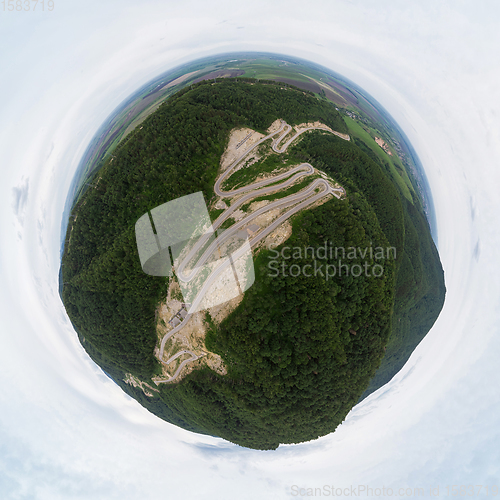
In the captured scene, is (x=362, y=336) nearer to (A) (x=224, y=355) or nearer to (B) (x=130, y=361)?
(A) (x=224, y=355)

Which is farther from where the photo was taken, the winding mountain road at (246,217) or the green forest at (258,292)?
the winding mountain road at (246,217)

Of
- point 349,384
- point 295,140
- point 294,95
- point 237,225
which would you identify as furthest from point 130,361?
point 294,95

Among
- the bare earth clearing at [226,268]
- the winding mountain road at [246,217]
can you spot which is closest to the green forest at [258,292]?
the bare earth clearing at [226,268]

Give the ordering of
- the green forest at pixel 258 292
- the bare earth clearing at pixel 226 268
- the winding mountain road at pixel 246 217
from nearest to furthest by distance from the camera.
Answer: the green forest at pixel 258 292, the bare earth clearing at pixel 226 268, the winding mountain road at pixel 246 217

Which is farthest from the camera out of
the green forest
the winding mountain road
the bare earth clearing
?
the winding mountain road

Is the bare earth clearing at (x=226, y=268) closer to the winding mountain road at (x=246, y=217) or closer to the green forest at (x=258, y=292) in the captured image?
the winding mountain road at (x=246, y=217)

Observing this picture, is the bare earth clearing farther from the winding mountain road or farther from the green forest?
the green forest

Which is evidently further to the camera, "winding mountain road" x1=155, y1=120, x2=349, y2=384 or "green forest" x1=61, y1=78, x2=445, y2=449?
"winding mountain road" x1=155, y1=120, x2=349, y2=384

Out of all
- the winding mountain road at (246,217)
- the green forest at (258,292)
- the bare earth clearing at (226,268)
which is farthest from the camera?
the winding mountain road at (246,217)

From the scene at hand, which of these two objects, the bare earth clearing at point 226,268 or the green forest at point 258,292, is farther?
the bare earth clearing at point 226,268

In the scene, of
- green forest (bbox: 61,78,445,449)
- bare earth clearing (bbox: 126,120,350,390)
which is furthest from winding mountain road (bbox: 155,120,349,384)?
green forest (bbox: 61,78,445,449)
